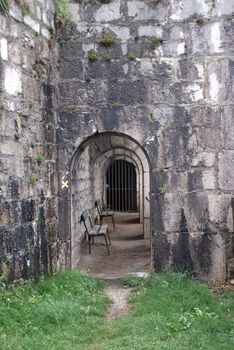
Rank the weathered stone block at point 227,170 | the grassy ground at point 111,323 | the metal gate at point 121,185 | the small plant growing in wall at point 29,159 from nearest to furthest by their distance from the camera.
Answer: the grassy ground at point 111,323
the small plant growing in wall at point 29,159
the weathered stone block at point 227,170
the metal gate at point 121,185

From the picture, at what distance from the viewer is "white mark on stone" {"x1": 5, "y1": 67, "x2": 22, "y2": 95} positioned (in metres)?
5.73

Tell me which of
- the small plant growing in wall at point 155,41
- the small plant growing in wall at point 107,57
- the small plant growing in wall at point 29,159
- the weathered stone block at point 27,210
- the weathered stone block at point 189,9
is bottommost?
the weathered stone block at point 27,210

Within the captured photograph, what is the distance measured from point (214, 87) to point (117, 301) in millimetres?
3108

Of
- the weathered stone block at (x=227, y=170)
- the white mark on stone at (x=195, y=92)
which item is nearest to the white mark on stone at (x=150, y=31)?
the white mark on stone at (x=195, y=92)

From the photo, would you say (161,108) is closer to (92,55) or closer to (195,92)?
(195,92)

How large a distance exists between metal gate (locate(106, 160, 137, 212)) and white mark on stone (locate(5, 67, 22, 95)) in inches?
517

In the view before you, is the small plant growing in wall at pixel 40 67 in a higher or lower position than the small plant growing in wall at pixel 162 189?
higher

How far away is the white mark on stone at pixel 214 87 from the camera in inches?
273

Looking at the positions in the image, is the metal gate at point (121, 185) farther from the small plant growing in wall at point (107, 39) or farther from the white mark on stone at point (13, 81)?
the white mark on stone at point (13, 81)

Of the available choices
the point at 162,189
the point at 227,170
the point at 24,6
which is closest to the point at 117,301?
the point at 162,189

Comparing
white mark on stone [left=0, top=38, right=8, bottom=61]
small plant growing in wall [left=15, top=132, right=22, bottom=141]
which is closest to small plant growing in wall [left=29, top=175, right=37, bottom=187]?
small plant growing in wall [left=15, top=132, right=22, bottom=141]

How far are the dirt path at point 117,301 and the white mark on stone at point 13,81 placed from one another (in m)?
2.69

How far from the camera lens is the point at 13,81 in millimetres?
5852

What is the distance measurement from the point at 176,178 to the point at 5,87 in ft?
8.59
